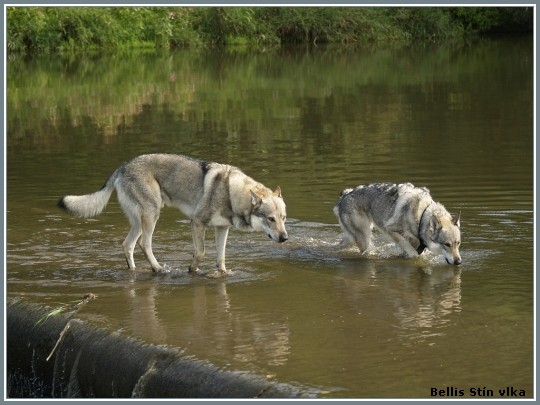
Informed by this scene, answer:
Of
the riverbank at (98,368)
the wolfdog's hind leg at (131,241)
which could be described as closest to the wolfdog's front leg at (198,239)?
the wolfdog's hind leg at (131,241)

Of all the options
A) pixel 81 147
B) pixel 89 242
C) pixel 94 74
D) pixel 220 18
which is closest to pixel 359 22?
pixel 220 18

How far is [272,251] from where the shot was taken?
11734mm

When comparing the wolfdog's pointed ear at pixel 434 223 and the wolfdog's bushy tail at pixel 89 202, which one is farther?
the wolfdog's bushy tail at pixel 89 202

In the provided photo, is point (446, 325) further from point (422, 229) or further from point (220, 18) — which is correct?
point (220, 18)

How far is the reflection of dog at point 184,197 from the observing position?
34.8 feet

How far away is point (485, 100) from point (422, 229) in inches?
684

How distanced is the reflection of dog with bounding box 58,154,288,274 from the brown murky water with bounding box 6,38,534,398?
460mm

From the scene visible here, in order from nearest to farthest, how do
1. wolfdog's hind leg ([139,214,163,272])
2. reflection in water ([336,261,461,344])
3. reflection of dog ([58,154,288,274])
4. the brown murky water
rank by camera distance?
the brown murky water, reflection in water ([336,261,461,344]), reflection of dog ([58,154,288,274]), wolfdog's hind leg ([139,214,163,272])

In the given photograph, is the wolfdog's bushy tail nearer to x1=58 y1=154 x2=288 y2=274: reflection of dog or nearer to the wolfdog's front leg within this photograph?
x1=58 y1=154 x2=288 y2=274: reflection of dog

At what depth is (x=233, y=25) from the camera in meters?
50.3

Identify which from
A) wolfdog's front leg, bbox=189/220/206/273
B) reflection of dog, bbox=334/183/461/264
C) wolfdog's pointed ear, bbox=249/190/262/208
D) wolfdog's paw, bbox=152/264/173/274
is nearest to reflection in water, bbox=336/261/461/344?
reflection of dog, bbox=334/183/461/264

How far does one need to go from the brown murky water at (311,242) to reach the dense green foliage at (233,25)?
14.2m

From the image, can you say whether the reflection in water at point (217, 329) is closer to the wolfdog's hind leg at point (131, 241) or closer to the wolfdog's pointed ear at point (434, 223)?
the wolfdog's hind leg at point (131, 241)

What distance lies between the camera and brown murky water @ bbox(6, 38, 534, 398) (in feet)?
27.3
